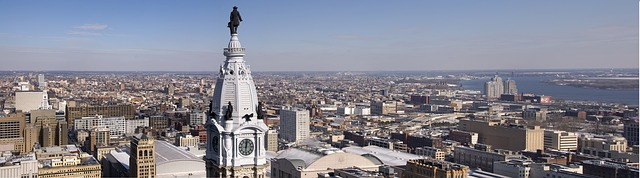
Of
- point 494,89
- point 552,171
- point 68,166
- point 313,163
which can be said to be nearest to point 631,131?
point 552,171

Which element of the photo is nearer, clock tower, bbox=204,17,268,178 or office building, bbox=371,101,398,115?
clock tower, bbox=204,17,268,178

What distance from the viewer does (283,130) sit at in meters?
73.4

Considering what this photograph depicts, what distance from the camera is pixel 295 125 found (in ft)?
231

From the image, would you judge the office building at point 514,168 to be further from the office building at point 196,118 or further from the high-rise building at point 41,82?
the high-rise building at point 41,82

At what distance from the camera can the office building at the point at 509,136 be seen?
6175 cm

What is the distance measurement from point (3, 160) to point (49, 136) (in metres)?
17.5

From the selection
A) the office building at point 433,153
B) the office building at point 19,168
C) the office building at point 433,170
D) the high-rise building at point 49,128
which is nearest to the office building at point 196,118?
the high-rise building at point 49,128

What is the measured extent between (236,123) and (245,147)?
18.0 inches

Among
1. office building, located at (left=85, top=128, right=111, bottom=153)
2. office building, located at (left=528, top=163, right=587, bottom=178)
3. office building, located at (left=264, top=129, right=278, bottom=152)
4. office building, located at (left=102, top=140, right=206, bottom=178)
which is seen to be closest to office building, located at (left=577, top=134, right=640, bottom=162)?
office building, located at (left=528, top=163, right=587, bottom=178)

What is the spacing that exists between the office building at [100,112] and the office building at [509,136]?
41.9m

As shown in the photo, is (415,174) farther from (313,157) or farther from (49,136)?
(49,136)

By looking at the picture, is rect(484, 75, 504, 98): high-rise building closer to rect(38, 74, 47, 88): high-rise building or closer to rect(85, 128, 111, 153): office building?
rect(38, 74, 47, 88): high-rise building

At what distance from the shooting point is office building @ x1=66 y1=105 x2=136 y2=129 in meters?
79.9

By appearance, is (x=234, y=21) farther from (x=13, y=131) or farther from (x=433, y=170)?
(x=13, y=131)
